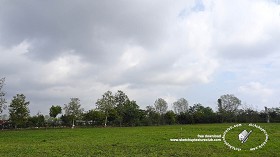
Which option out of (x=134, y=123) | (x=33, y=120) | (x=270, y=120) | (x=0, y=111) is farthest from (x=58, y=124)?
(x=270, y=120)

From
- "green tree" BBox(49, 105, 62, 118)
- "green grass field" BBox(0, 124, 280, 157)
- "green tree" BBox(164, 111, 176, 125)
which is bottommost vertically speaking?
"green grass field" BBox(0, 124, 280, 157)

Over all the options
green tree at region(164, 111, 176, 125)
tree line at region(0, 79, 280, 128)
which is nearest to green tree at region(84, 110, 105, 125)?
tree line at region(0, 79, 280, 128)

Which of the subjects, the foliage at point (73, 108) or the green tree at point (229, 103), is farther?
the green tree at point (229, 103)

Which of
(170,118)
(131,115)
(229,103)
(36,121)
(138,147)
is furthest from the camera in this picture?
(229,103)

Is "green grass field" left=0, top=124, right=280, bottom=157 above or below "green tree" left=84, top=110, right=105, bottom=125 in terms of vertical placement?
below

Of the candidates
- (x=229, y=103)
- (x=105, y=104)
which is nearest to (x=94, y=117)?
(x=105, y=104)

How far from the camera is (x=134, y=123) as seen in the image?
9562cm

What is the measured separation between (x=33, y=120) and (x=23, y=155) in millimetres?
73434

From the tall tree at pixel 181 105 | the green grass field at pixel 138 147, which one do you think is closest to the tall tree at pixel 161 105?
the tall tree at pixel 181 105

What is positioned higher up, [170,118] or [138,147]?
[170,118]

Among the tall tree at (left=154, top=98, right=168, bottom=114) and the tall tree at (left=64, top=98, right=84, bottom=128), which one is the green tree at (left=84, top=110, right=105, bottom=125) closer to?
the tall tree at (left=64, top=98, right=84, bottom=128)

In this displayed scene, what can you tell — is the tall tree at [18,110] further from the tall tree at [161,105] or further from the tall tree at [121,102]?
the tall tree at [161,105]

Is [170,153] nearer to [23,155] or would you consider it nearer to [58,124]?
[23,155]

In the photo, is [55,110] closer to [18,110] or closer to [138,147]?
[18,110]
